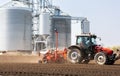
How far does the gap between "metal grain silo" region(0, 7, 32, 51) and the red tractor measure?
3814 cm

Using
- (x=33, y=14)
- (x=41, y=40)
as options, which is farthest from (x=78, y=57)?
(x=33, y=14)

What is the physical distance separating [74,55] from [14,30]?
39523 mm

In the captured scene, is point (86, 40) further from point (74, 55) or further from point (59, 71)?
Result: point (59, 71)

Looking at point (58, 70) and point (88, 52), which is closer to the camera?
point (58, 70)

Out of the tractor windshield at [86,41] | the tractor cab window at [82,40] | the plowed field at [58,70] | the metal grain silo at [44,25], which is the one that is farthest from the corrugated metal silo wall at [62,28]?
the plowed field at [58,70]

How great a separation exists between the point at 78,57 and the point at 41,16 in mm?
46180

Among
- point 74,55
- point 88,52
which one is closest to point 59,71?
point 88,52

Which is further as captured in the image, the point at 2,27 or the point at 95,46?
the point at 2,27

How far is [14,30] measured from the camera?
61.4 m

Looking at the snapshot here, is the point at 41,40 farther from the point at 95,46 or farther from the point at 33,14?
the point at 95,46

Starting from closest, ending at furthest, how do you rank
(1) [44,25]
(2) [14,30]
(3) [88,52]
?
1. (3) [88,52]
2. (2) [14,30]
3. (1) [44,25]

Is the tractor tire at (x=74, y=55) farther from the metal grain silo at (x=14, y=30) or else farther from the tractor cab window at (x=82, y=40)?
the metal grain silo at (x=14, y=30)

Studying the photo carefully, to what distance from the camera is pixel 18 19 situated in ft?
205

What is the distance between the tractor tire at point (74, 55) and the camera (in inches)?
893
